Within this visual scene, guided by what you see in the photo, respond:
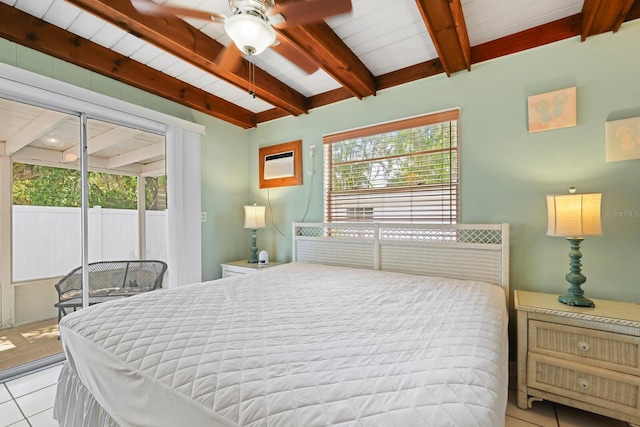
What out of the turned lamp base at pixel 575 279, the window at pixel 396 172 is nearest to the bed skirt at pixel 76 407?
the window at pixel 396 172

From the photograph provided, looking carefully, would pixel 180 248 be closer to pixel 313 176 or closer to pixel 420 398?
pixel 313 176

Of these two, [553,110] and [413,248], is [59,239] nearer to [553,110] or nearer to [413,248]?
[413,248]

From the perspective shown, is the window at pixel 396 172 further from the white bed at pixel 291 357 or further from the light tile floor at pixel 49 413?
the light tile floor at pixel 49 413

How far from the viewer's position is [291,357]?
36.8 inches

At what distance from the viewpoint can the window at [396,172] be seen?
2420 millimetres

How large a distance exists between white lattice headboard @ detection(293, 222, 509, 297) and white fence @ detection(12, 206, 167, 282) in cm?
173

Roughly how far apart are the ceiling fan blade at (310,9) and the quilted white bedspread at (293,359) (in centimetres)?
148

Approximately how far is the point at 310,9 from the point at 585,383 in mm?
2446

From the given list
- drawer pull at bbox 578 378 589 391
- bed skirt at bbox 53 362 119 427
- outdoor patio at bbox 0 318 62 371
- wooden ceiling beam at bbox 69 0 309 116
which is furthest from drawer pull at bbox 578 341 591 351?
outdoor patio at bbox 0 318 62 371

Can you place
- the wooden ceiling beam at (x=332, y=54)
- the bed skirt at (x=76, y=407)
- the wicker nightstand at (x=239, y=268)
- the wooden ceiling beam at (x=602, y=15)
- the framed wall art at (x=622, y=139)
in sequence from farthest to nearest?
1. the wicker nightstand at (x=239, y=268)
2. the wooden ceiling beam at (x=332, y=54)
3. the framed wall art at (x=622, y=139)
4. the wooden ceiling beam at (x=602, y=15)
5. the bed skirt at (x=76, y=407)

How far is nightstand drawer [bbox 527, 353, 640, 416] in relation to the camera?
1.44m

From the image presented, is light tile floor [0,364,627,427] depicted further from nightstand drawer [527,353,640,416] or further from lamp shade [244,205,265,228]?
lamp shade [244,205,265,228]

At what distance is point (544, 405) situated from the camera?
5.71 ft

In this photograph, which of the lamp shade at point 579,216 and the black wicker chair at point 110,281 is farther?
the black wicker chair at point 110,281
